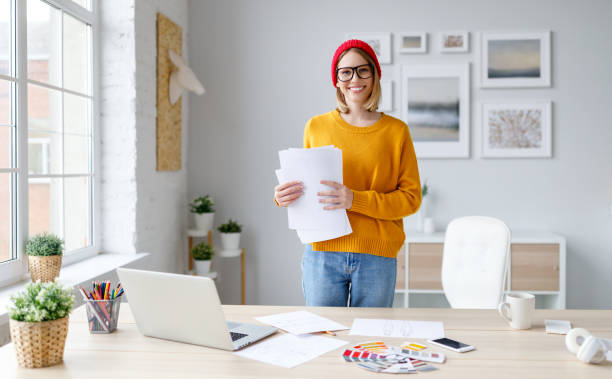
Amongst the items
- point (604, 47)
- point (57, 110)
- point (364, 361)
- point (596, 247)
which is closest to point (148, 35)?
point (57, 110)

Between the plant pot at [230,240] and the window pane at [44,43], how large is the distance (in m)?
1.50

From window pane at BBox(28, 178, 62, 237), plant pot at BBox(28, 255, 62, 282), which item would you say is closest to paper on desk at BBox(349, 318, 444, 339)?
plant pot at BBox(28, 255, 62, 282)

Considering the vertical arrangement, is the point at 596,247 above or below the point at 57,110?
below

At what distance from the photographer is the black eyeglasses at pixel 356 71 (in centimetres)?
183

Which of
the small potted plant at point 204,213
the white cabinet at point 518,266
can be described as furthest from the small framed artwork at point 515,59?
the small potted plant at point 204,213

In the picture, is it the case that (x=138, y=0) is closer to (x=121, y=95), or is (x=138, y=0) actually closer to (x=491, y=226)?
(x=121, y=95)

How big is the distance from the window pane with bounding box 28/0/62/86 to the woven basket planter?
5.39ft

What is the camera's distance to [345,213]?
5.70 ft

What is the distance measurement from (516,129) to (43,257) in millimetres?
A: 3106

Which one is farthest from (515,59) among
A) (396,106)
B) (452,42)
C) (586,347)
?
(586,347)

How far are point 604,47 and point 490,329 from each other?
10.1ft

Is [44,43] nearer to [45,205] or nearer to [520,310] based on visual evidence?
[45,205]

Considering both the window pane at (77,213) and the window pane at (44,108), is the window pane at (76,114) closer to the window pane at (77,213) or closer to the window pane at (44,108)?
the window pane at (44,108)

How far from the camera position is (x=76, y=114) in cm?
286
